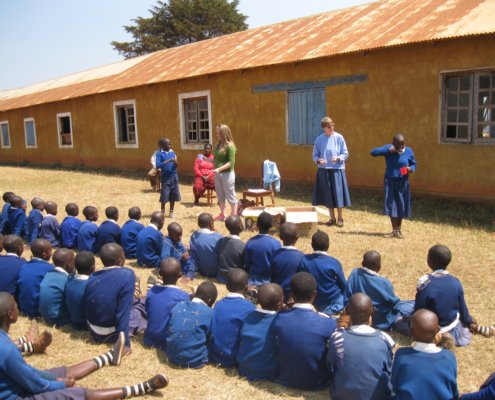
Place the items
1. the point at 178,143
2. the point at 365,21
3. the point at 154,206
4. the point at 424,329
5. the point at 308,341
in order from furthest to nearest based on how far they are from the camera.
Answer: the point at 178,143, the point at 365,21, the point at 154,206, the point at 308,341, the point at 424,329

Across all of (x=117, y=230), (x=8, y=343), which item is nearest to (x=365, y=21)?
(x=117, y=230)

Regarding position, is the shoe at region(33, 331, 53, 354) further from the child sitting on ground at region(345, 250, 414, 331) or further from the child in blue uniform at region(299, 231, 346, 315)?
Result: the child sitting on ground at region(345, 250, 414, 331)

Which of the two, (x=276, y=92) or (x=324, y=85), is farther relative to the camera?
(x=276, y=92)

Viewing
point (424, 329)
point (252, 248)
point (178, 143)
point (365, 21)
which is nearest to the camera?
point (424, 329)

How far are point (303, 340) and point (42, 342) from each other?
2.03 m

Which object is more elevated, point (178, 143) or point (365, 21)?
point (365, 21)

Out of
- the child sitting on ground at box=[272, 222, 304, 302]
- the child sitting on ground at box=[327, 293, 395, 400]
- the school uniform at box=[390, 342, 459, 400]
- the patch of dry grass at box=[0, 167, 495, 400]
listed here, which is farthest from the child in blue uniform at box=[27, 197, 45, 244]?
the school uniform at box=[390, 342, 459, 400]

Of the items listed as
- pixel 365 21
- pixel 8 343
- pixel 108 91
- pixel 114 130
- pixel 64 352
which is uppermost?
pixel 365 21

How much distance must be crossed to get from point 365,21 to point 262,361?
32.6ft

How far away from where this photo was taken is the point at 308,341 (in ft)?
10.9

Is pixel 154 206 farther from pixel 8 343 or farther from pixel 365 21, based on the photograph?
pixel 8 343

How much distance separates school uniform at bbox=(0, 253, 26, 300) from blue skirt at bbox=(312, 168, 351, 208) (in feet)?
15.1

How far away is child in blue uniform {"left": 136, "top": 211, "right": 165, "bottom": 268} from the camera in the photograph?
19.7ft

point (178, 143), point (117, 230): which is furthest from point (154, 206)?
point (178, 143)
